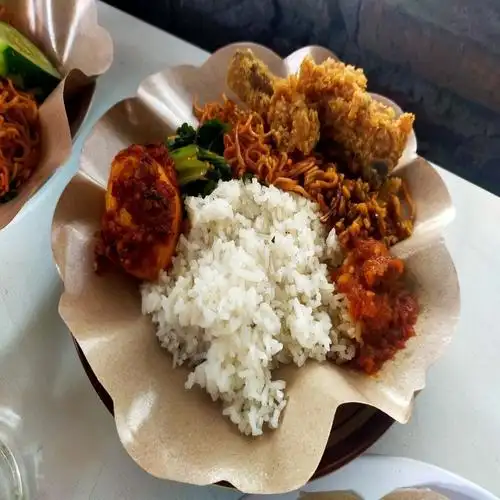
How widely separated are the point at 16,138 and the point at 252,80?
656mm

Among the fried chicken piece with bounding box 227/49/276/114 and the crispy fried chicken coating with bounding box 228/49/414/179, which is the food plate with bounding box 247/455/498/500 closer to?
the crispy fried chicken coating with bounding box 228/49/414/179

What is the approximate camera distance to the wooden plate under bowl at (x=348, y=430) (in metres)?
1.28

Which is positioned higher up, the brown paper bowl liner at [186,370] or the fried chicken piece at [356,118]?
the fried chicken piece at [356,118]

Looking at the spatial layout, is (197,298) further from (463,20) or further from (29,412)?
(463,20)

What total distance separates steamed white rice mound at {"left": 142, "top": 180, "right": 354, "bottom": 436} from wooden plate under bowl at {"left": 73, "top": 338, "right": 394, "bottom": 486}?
119 millimetres

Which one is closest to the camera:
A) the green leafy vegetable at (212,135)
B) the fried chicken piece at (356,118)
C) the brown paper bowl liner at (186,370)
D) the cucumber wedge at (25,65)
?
the brown paper bowl liner at (186,370)

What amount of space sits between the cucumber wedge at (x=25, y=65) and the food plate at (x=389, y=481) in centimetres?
132

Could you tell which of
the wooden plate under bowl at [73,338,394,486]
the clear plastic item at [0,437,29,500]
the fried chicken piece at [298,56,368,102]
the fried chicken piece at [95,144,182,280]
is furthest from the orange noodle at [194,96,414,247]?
the clear plastic item at [0,437,29,500]

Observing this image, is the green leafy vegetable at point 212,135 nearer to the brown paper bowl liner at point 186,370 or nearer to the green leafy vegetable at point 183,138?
the green leafy vegetable at point 183,138

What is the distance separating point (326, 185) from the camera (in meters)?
1.61

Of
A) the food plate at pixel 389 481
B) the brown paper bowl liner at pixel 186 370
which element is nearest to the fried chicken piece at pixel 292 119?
the brown paper bowl liner at pixel 186 370

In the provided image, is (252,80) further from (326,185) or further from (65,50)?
(65,50)

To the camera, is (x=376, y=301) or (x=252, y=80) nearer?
(x=376, y=301)

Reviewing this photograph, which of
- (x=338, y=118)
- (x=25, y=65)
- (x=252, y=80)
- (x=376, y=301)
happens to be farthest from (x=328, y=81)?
(x=25, y=65)
